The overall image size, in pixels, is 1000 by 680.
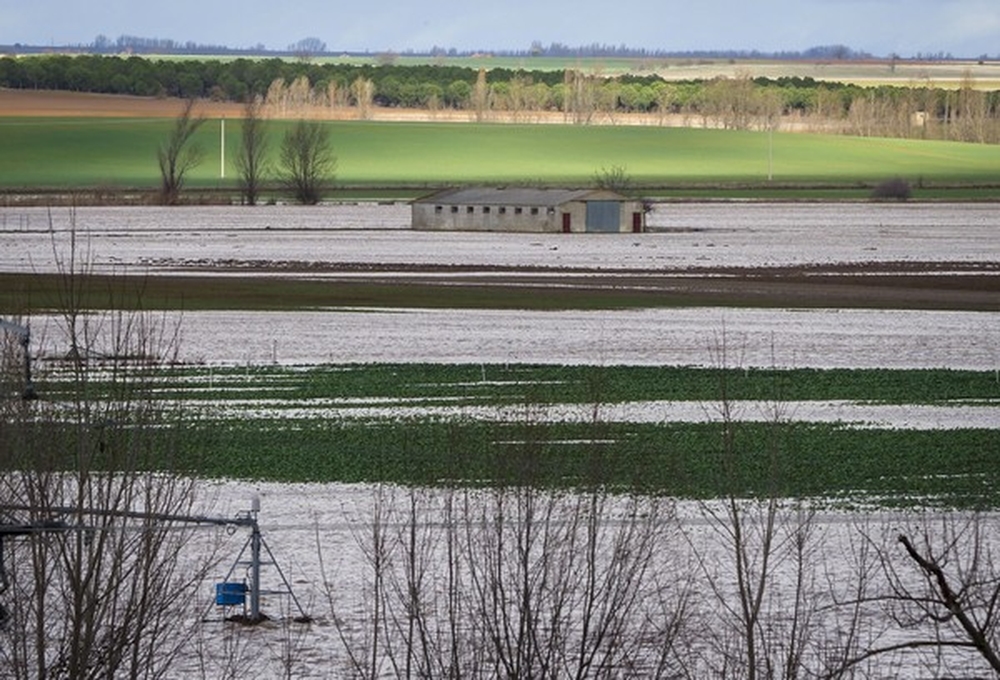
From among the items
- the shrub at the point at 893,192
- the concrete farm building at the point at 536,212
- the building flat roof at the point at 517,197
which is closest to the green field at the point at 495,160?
the shrub at the point at 893,192

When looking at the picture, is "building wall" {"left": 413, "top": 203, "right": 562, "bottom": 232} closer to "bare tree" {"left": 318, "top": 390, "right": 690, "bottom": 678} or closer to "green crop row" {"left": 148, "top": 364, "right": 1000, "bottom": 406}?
"green crop row" {"left": 148, "top": 364, "right": 1000, "bottom": 406}

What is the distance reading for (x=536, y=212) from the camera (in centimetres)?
9944

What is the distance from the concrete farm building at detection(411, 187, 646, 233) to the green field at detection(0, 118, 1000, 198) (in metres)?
51.2

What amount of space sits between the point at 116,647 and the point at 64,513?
1296 mm

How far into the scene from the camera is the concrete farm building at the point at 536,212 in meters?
98.1

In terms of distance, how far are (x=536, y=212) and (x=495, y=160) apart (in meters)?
84.4

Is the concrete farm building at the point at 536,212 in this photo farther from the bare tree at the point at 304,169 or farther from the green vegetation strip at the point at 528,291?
the green vegetation strip at the point at 528,291

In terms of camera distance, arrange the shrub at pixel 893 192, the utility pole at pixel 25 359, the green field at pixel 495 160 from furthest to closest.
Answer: the green field at pixel 495 160
the shrub at pixel 893 192
the utility pole at pixel 25 359

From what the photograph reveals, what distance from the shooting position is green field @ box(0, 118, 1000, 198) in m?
161

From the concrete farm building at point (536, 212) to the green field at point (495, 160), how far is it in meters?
51.2

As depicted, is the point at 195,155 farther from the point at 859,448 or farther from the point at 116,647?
the point at 116,647

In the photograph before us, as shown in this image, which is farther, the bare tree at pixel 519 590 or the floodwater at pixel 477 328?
→ the floodwater at pixel 477 328

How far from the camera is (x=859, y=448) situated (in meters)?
28.3

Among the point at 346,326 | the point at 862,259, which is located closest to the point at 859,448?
the point at 346,326
